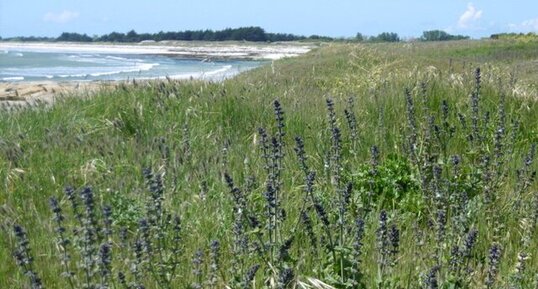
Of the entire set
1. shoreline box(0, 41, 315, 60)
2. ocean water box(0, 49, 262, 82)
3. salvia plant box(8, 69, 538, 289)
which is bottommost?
shoreline box(0, 41, 315, 60)

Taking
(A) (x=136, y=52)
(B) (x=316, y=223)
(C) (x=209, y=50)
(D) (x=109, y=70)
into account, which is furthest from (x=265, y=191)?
(C) (x=209, y=50)

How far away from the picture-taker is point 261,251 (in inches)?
130

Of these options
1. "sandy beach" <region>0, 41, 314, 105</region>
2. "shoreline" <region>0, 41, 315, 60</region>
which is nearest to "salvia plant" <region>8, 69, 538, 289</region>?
"sandy beach" <region>0, 41, 314, 105</region>

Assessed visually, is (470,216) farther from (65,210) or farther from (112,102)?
(112,102)

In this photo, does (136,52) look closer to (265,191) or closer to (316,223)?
A: (265,191)

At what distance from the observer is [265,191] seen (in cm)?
404

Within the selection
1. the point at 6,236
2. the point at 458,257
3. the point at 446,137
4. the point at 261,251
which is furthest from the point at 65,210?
the point at 446,137

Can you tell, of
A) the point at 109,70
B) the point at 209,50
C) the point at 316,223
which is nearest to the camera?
the point at 316,223

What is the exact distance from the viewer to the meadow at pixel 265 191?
323cm

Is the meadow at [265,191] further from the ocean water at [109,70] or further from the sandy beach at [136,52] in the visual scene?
the ocean water at [109,70]

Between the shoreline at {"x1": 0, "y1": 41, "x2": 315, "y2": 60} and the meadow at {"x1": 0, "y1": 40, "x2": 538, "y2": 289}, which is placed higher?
the meadow at {"x1": 0, "y1": 40, "x2": 538, "y2": 289}

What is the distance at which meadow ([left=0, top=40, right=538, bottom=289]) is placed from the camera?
323cm

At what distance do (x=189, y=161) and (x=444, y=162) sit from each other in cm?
201

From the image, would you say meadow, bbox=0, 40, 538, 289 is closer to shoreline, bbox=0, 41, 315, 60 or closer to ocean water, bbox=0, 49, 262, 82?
ocean water, bbox=0, 49, 262, 82
